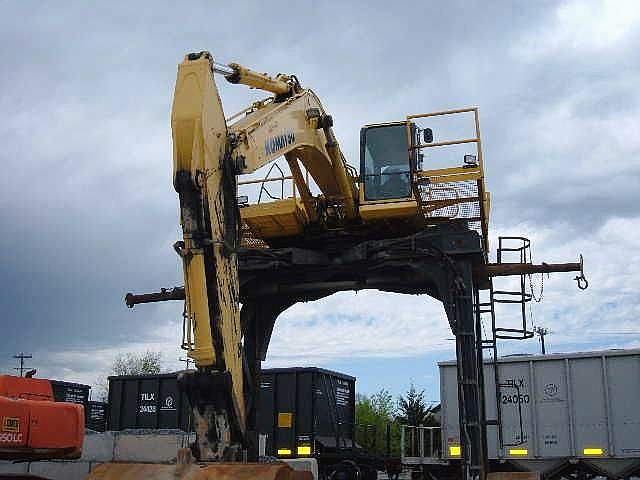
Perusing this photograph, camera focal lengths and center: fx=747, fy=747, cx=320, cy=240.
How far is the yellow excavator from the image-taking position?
314 inches

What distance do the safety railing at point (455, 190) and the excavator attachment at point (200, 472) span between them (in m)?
5.43

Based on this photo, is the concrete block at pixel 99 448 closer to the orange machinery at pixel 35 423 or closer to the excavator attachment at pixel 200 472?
the orange machinery at pixel 35 423

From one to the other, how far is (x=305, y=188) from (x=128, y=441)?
19.1 feet

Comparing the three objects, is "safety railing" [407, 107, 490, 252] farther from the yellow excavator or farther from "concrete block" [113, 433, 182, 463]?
"concrete block" [113, 433, 182, 463]

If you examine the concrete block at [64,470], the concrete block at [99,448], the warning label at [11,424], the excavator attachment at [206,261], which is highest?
the excavator attachment at [206,261]

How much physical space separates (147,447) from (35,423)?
5478 millimetres

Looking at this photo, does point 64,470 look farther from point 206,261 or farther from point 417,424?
point 417,424

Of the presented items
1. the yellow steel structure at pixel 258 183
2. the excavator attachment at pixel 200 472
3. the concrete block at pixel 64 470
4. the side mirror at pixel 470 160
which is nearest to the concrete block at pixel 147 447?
the concrete block at pixel 64 470

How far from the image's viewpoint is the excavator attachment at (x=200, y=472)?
22.6 feet

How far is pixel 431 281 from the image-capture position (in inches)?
445

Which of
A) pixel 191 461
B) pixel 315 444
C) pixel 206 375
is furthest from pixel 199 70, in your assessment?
pixel 315 444

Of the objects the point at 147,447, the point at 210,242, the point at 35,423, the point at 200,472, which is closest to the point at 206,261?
the point at 210,242

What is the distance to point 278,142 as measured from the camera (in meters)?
9.74

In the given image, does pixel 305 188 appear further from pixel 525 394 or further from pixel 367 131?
pixel 525 394
